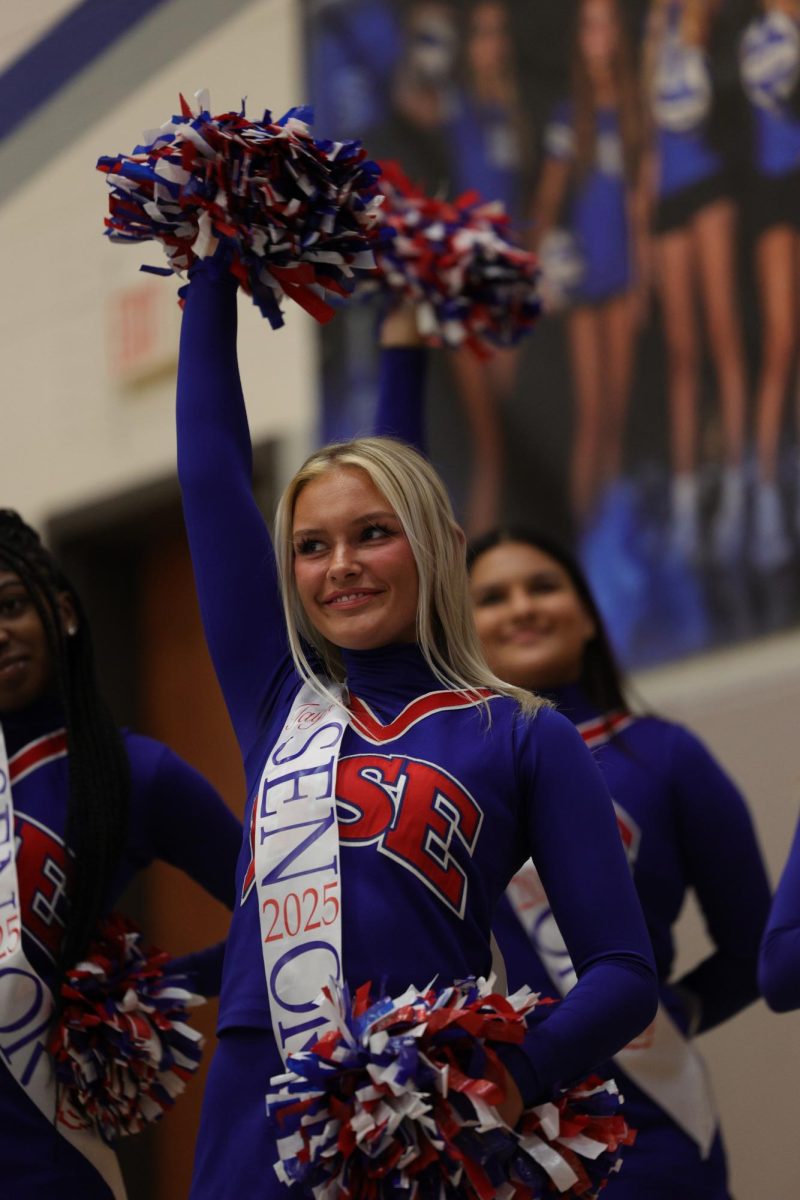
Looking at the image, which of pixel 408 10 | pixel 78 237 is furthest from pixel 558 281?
pixel 78 237

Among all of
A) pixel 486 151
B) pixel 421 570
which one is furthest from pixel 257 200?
pixel 486 151

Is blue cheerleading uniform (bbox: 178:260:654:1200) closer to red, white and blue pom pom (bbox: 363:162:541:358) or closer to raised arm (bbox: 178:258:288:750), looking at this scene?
raised arm (bbox: 178:258:288:750)

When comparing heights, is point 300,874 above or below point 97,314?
below

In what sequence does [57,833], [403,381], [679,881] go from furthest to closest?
[403,381], [679,881], [57,833]

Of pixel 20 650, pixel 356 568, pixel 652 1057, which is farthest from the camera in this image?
pixel 652 1057

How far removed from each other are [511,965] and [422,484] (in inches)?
34.3

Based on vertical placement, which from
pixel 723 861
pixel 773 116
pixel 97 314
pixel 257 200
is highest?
pixel 773 116

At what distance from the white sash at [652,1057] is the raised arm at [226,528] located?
2.39ft

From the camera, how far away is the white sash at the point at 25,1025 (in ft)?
7.81

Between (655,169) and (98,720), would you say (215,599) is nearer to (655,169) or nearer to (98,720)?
(98,720)

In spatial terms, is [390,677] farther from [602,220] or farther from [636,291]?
[602,220]

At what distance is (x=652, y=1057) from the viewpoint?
9.16ft

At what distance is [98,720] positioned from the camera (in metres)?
2.66

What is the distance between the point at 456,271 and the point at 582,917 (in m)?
1.68
